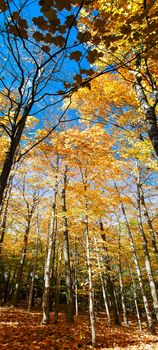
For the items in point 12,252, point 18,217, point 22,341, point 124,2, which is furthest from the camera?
point 12,252

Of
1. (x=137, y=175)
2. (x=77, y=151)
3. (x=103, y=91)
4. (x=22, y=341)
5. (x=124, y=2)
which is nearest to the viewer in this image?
(x=124, y=2)

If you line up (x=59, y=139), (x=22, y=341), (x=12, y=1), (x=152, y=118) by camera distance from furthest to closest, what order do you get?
(x=59, y=139) → (x=22, y=341) → (x=152, y=118) → (x=12, y=1)

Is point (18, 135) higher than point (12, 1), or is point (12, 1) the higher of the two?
point (12, 1)

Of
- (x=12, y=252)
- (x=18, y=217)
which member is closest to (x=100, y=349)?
(x=18, y=217)

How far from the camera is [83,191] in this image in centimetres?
945

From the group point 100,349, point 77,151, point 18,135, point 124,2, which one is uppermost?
point 77,151

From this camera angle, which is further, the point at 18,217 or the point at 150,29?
the point at 18,217

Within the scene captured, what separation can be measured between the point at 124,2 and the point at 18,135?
11.8 feet

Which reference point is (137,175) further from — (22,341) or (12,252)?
(12,252)

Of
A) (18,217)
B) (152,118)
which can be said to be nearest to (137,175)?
(152,118)

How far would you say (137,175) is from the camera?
11.0 m

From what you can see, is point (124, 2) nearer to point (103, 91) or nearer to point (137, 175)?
point (103, 91)

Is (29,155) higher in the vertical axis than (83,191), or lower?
higher

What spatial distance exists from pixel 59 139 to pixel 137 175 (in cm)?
428
